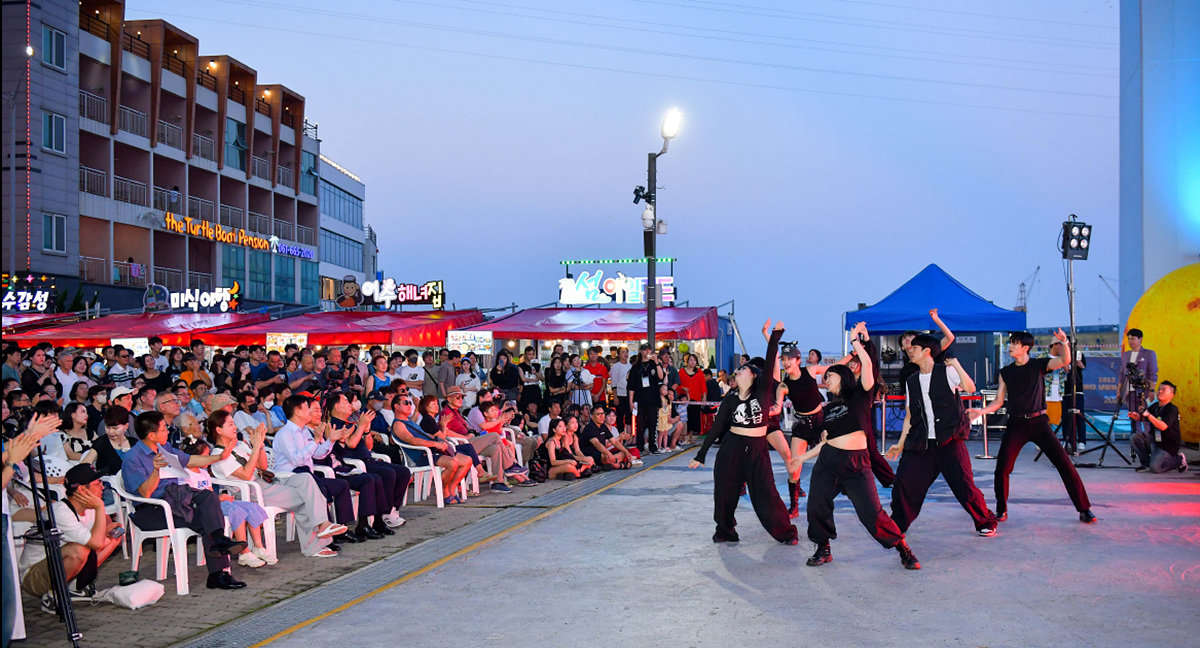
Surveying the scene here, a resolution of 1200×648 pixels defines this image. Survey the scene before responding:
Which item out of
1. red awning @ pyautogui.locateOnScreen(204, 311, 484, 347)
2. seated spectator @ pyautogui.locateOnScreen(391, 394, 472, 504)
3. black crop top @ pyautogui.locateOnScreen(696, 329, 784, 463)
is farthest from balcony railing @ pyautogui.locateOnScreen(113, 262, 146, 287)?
black crop top @ pyautogui.locateOnScreen(696, 329, 784, 463)

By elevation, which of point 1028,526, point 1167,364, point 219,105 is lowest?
point 1028,526

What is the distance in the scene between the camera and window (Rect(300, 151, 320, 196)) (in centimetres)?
5525

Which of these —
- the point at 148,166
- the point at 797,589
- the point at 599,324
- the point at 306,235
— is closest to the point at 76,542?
the point at 797,589

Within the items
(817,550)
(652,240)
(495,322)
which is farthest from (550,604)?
(495,322)

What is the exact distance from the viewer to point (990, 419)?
61.0 ft

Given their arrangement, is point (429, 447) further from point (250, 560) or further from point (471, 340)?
point (471, 340)

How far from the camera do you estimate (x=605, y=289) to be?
3406cm

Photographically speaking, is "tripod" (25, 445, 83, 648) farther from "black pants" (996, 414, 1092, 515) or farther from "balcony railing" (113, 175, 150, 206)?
"balcony railing" (113, 175, 150, 206)

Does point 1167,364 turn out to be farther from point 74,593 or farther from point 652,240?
point 74,593

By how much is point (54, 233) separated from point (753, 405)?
35.7 metres

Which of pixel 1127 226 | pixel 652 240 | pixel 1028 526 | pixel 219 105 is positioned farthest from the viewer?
pixel 219 105

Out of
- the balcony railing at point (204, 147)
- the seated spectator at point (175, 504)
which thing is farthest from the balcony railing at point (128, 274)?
the seated spectator at point (175, 504)

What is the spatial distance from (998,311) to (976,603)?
1374cm

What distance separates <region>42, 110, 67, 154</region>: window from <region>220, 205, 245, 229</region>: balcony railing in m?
11.3
